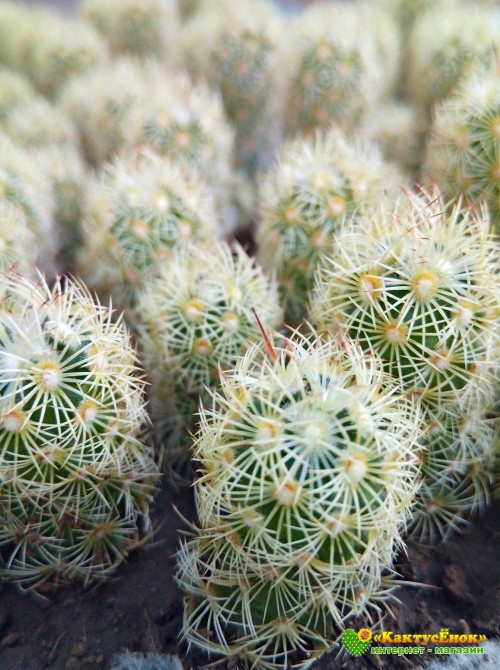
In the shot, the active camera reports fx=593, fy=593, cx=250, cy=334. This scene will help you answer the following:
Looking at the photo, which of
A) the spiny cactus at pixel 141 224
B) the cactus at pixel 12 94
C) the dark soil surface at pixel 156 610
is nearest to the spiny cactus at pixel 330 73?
the spiny cactus at pixel 141 224

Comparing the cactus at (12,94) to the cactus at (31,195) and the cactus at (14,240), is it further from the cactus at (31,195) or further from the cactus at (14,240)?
the cactus at (14,240)

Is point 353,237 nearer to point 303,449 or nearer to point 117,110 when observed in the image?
point 303,449

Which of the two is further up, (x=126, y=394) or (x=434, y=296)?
(x=434, y=296)

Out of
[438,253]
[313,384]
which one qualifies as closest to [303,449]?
[313,384]

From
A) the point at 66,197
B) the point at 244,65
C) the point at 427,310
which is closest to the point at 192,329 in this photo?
the point at 427,310

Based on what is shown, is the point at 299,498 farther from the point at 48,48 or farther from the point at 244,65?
the point at 48,48
